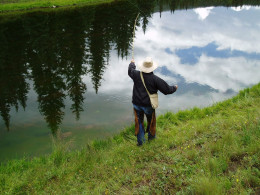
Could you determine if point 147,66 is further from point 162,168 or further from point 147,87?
point 162,168

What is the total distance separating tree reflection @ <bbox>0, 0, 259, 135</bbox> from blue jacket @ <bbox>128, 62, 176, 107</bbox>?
580 cm

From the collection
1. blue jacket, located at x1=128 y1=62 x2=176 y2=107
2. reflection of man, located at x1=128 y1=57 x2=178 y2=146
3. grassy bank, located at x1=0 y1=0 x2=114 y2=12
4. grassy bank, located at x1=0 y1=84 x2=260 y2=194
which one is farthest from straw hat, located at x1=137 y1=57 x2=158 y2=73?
grassy bank, located at x1=0 y1=0 x2=114 y2=12

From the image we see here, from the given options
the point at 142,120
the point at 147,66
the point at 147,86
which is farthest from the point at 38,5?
the point at 147,86

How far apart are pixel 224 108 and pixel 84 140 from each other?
6032mm

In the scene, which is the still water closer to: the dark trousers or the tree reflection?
the tree reflection

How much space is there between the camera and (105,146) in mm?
8555

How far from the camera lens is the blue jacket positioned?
21.0 feet

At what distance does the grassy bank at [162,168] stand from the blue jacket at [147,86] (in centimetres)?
133

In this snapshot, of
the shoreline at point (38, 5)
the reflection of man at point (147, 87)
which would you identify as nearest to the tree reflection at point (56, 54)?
the shoreline at point (38, 5)

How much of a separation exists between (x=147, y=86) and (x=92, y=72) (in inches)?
505

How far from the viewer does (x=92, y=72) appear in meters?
18.8

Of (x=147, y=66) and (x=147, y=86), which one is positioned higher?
(x=147, y=66)

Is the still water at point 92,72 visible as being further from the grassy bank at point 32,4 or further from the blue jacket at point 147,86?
the grassy bank at point 32,4

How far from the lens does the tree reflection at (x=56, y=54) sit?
14.5 m
